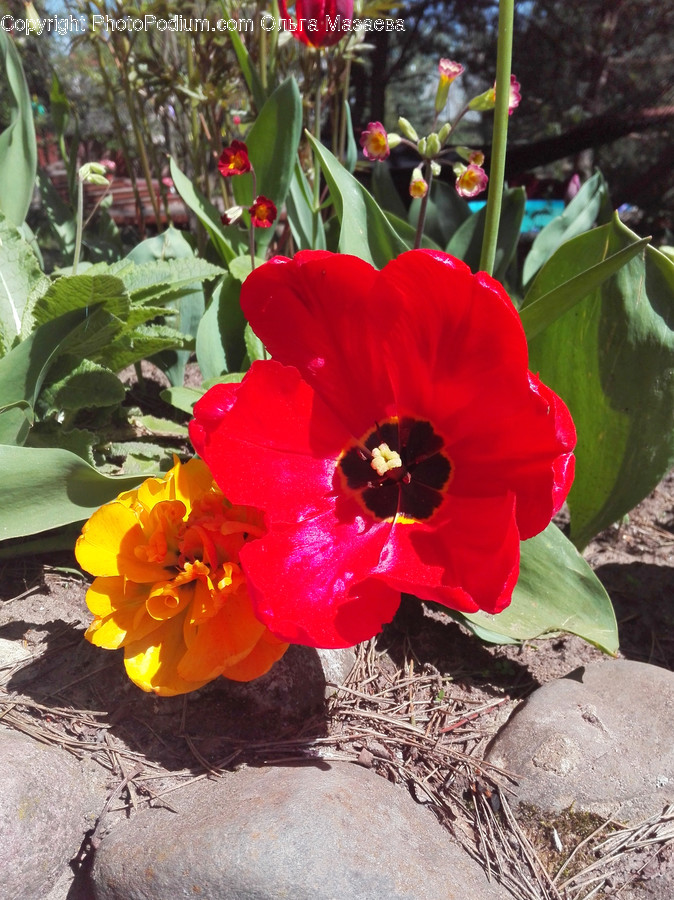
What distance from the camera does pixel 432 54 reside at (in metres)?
6.13

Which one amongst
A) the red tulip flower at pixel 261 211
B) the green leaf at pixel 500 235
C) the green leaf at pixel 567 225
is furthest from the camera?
the green leaf at pixel 567 225

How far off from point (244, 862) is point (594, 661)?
79 centimetres

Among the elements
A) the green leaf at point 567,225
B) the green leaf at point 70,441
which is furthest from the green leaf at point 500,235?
the green leaf at point 70,441

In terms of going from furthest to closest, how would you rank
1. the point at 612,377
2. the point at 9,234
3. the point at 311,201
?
the point at 311,201 < the point at 9,234 < the point at 612,377

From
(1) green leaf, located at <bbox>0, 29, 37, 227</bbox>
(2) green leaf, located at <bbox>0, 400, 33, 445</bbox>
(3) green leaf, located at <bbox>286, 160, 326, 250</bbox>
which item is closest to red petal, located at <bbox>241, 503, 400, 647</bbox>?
(2) green leaf, located at <bbox>0, 400, 33, 445</bbox>

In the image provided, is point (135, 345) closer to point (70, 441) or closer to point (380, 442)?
point (70, 441)

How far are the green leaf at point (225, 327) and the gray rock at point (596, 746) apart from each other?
98 cm

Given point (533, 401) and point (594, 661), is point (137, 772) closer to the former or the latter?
point (533, 401)

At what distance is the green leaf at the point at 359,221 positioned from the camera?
1222mm

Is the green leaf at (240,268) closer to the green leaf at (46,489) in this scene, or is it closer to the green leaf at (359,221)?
the green leaf at (359,221)

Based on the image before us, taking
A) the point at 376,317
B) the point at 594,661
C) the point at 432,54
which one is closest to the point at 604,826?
the point at 594,661

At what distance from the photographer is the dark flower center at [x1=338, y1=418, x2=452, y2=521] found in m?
0.93

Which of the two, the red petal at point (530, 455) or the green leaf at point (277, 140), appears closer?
the red petal at point (530, 455)

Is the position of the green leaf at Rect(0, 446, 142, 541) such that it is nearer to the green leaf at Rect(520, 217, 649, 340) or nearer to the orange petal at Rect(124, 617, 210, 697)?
the orange petal at Rect(124, 617, 210, 697)
